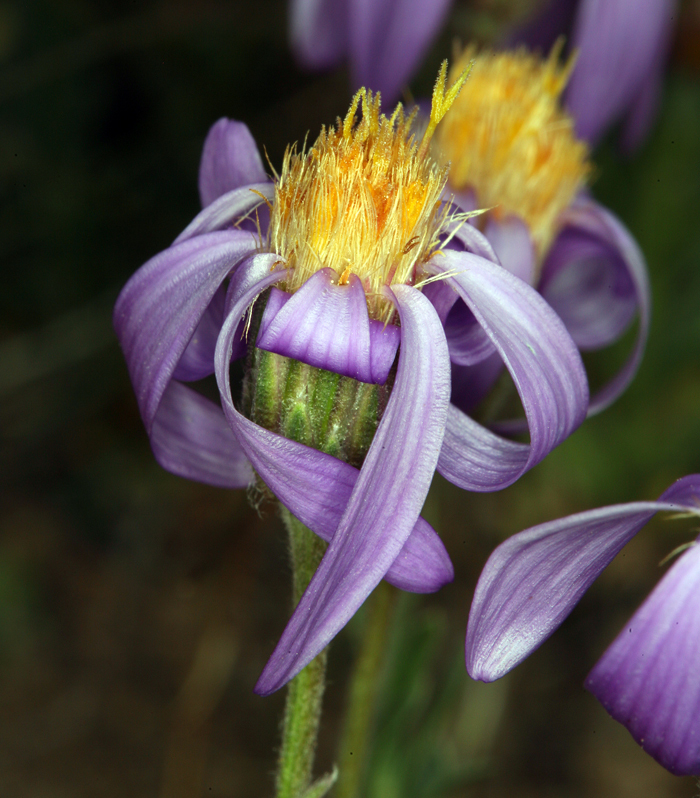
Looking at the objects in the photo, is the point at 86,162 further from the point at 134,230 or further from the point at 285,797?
the point at 285,797

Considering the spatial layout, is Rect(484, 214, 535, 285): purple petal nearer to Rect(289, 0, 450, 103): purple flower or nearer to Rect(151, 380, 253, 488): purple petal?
Rect(151, 380, 253, 488): purple petal

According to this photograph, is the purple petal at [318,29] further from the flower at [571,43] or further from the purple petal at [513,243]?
the purple petal at [513,243]

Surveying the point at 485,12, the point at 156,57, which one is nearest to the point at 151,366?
the point at 485,12

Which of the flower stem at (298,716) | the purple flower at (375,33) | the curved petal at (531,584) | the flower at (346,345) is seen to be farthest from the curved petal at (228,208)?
the purple flower at (375,33)

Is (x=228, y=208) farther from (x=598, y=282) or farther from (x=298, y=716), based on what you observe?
(x=598, y=282)

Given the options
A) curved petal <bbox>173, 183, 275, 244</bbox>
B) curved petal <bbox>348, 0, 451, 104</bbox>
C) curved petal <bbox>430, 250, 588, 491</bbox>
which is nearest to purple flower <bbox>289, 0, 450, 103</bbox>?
curved petal <bbox>348, 0, 451, 104</bbox>
